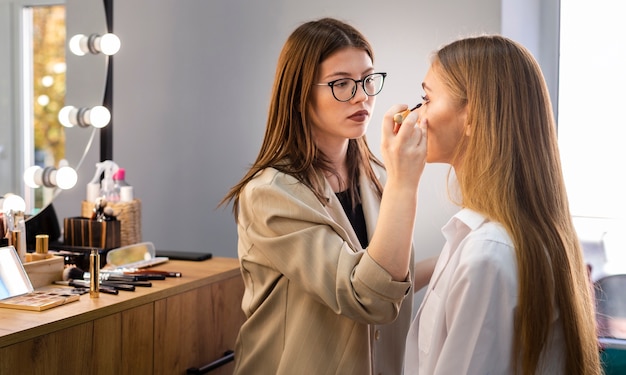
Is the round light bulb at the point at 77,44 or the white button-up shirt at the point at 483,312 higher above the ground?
the round light bulb at the point at 77,44

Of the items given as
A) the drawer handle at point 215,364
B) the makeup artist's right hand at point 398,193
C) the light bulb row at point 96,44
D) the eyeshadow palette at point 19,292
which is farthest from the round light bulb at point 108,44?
the makeup artist's right hand at point 398,193

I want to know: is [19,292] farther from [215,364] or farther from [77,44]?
[77,44]

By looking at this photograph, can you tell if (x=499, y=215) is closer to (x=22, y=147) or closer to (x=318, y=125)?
(x=318, y=125)

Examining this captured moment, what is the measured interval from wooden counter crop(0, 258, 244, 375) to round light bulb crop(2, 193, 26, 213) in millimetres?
395

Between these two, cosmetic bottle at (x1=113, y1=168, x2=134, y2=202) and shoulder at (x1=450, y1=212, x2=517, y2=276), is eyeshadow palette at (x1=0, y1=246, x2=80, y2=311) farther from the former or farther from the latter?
shoulder at (x1=450, y1=212, x2=517, y2=276)

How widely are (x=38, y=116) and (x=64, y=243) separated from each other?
0.35 meters

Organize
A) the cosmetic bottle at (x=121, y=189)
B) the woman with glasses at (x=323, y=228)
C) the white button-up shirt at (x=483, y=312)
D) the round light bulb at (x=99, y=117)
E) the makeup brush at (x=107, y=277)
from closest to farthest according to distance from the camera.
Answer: the white button-up shirt at (x=483, y=312)
the woman with glasses at (x=323, y=228)
the makeup brush at (x=107, y=277)
the cosmetic bottle at (x=121, y=189)
the round light bulb at (x=99, y=117)

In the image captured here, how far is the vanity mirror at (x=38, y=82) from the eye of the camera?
6.15 feet

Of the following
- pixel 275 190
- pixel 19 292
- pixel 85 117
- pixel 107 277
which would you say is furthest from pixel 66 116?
pixel 275 190

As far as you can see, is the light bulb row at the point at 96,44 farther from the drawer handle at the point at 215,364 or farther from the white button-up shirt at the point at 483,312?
the white button-up shirt at the point at 483,312

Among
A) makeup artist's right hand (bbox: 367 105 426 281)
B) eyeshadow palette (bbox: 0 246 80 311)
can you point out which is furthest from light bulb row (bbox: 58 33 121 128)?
makeup artist's right hand (bbox: 367 105 426 281)

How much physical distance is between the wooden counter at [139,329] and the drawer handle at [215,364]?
0.6 inches

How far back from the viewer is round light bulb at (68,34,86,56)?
203cm

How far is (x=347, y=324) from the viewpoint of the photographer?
1456 millimetres
